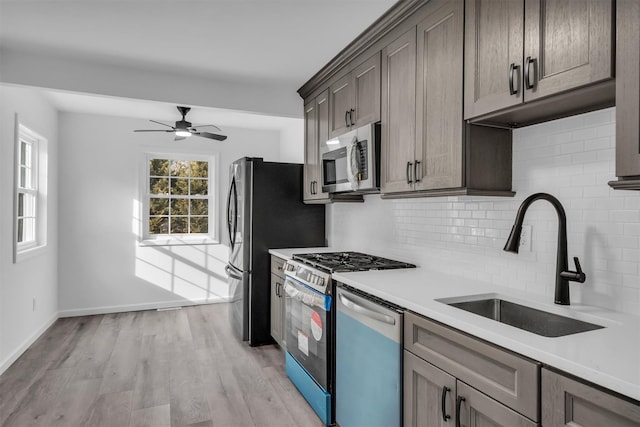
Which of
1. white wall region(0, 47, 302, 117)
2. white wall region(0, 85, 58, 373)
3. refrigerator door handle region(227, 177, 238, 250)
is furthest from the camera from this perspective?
refrigerator door handle region(227, 177, 238, 250)

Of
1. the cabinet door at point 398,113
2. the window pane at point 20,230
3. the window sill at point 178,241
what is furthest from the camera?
the window sill at point 178,241

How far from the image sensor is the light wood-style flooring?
8.02 feet

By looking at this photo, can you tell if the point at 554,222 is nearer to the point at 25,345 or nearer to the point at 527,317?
the point at 527,317

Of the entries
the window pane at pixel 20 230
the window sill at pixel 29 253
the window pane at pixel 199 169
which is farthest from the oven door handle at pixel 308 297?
the window pane at pixel 199 169

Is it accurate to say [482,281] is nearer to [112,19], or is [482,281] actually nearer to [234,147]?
[112,19]

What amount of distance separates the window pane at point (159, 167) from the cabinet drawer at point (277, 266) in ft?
8.04

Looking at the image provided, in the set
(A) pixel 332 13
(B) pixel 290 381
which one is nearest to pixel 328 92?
(A) pixel 332 13

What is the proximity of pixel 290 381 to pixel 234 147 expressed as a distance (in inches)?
137

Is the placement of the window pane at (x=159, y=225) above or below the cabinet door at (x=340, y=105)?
below

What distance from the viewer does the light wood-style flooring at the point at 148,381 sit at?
244cm

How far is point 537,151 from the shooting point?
5.96ft

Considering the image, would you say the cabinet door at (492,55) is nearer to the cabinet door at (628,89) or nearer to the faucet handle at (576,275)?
the cabinet door at (628,89)

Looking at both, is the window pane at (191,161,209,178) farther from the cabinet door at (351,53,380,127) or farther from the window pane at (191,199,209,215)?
the cabinet door at (351,53,380,127)

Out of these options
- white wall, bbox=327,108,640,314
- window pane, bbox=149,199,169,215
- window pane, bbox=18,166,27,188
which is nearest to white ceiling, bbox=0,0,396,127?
white wall, bbox=327,108,640,314
